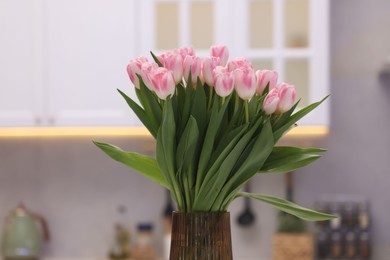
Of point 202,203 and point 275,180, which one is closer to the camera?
point 202,203

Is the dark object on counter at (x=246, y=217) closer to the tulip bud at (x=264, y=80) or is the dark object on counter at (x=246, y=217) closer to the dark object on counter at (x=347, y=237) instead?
the dark object on counter at (x=347, y=237)

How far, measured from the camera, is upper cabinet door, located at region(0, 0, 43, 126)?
3.17 meters

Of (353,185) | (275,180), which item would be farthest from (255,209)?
(353,185)

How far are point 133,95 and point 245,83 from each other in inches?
84.4

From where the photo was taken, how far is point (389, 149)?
339cm

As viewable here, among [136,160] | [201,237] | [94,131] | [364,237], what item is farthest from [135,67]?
[364,237]

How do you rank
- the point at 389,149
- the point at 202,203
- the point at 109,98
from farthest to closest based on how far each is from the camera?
the point at 389,149 → the point at 109,98 → the point at 202,203

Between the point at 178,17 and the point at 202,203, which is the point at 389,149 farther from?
the point at 202,203

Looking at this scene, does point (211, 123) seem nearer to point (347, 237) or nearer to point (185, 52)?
point (185, 52)

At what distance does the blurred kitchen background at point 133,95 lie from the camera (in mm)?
3105

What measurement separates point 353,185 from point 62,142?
145 centimetres

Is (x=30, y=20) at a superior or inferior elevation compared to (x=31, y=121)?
superior

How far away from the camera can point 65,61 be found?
3160mm

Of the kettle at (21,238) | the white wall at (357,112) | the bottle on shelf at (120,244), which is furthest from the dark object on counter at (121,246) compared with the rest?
the white wall at (357,112)
